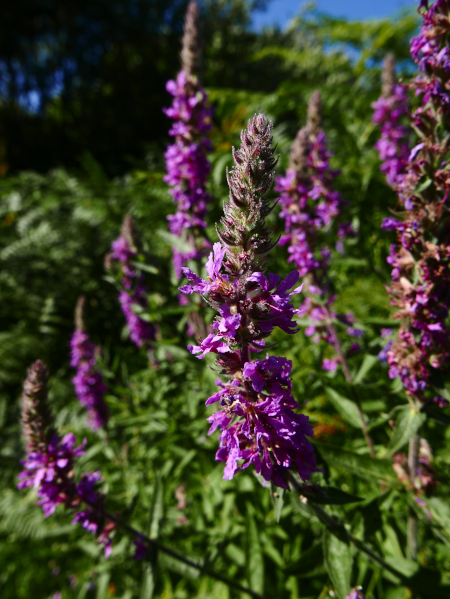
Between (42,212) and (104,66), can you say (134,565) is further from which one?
(104,66)

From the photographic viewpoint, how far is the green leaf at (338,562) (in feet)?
5.01

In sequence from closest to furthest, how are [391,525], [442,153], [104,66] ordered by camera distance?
[442,153] < [391,525] < [104,66]

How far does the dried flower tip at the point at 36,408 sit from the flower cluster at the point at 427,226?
180 centimetres

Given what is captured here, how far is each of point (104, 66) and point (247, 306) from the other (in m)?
17.3

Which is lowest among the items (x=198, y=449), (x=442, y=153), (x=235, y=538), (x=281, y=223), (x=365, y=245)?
(x=235, y=538)

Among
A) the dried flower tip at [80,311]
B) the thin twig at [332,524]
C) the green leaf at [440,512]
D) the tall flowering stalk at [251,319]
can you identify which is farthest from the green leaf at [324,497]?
the dried flower tip at [80,311]

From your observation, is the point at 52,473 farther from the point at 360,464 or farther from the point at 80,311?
the point at 80,311

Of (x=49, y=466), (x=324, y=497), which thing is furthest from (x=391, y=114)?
(x=49, y=466)

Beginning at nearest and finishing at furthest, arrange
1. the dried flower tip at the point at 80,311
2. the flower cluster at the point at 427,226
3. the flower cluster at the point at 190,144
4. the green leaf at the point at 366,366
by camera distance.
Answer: the flower cluster at the point at 427,226 < the green leaf at the point at 366,366 < the flower cluster at the point at 190,144 < the dried flower tip at the point at 80,311

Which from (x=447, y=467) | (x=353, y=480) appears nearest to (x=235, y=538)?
(x=353, y=480)

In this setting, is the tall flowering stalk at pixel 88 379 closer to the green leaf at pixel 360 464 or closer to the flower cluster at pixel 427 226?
the green leaf at pixel 360 464

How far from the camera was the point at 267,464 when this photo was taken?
49.5 inches

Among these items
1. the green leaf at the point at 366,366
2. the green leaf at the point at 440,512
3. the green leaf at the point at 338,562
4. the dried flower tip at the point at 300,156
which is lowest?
the green leaf at the point at 338,562

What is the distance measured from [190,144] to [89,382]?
2.40 meters
